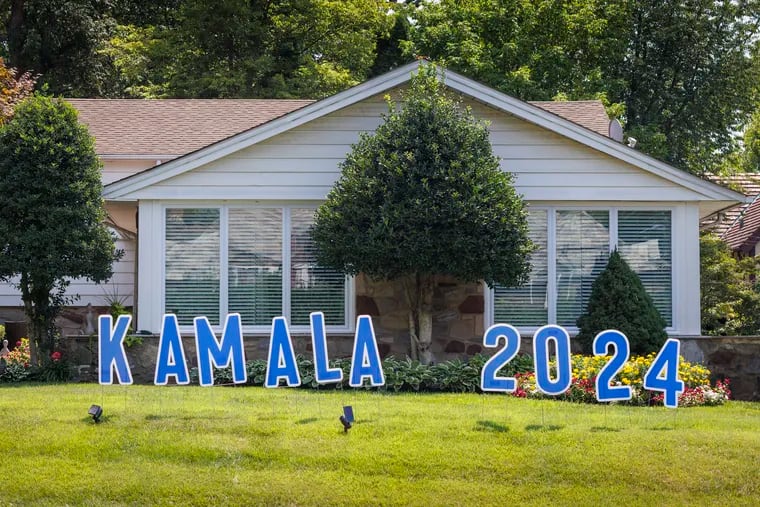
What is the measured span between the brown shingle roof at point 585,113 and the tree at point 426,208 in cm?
537

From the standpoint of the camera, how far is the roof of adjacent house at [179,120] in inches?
758

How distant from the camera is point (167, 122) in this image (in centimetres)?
2062

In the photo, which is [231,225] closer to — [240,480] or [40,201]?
[40,201]

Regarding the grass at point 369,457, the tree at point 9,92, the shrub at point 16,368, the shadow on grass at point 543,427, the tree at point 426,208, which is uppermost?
the tree at point 9,92

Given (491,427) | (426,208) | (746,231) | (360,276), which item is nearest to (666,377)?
(491,427)

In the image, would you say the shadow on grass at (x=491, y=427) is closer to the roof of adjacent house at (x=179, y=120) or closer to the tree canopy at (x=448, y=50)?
the roof of adjacent house at (x=179, y=120)

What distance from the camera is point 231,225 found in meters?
15.4

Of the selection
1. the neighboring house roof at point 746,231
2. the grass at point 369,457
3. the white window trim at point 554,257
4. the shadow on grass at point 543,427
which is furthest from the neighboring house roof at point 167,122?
the neighboring house roof at point 746,231


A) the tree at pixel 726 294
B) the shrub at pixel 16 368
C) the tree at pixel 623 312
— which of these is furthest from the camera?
the tree at pixel 726 294

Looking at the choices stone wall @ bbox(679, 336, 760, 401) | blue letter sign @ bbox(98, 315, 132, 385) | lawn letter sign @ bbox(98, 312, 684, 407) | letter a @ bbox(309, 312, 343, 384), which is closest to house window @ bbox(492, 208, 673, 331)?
stone wall @ bbox(679, 336, 760, 401)

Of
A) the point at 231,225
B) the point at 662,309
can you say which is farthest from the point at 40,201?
the point at 662,309

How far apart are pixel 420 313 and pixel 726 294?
333 inches

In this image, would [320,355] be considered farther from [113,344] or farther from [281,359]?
[113,344]

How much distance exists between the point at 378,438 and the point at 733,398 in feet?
23.3
